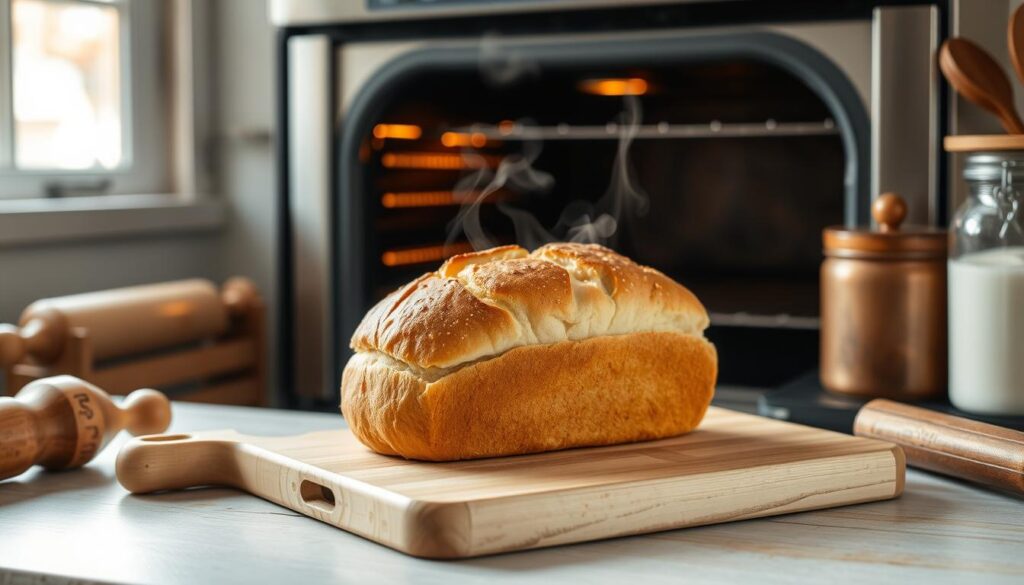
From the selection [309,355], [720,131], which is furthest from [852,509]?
[309,355]

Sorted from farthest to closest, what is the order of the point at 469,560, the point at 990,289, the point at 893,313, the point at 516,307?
the point at 893,313
the point at 990,289
the point at 516,307
the point at 469,560

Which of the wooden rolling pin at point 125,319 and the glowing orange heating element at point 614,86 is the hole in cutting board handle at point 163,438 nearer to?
the wooden rolling pin at point 125,319

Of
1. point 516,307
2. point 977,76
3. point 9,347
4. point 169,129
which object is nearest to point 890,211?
point 977,76

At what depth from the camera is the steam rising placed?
74.6 inches

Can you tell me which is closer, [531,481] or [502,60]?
[531,481]

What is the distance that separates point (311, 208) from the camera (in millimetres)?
1756

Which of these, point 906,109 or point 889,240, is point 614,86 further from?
point 889,240

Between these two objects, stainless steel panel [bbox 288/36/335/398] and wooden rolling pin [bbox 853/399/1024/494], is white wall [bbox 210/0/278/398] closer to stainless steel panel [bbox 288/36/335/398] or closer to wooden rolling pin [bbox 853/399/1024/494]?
stainless steel panel [bbox 288/36/335/398]

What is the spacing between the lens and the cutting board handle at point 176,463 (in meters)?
0.81

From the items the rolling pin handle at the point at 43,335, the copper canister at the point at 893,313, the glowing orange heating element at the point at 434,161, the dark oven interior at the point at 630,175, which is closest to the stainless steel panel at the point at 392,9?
the dark oven interior at the point at 630,175

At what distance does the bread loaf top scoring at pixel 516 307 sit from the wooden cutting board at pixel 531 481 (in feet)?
0.26

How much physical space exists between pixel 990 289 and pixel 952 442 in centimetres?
25

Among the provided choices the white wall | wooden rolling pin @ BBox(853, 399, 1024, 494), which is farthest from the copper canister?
the white wall

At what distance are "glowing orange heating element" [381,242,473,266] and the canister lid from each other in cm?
76
